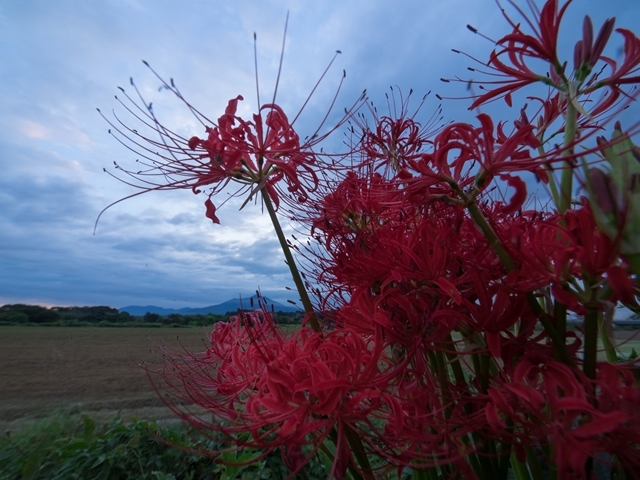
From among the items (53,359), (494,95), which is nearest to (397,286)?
(494,95)

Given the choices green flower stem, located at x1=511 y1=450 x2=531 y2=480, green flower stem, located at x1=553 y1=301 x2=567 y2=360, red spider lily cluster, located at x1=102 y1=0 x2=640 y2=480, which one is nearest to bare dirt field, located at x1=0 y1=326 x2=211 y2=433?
red spider lily cluster, located at x1=102 y1=0 x2=640 y2=480

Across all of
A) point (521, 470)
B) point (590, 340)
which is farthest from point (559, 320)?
point (521, 470)

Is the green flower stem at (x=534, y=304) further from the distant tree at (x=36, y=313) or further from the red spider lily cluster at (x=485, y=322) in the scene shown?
the distant tree at (x=36, y=313)

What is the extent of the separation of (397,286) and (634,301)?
0.31 metres

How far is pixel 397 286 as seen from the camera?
26.7 inches

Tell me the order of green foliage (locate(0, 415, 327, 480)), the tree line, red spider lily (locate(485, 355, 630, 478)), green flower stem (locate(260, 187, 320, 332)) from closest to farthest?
red spider lily (locate(485, 355, 630, 478)), green flower stem (locate(260, 187, 320, 332)), green foliage (locate(0, 415, 327, 480)), the tree line

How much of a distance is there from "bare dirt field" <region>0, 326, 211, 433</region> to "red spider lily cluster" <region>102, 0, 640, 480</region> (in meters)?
0.95

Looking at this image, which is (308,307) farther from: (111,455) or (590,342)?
(111,455)

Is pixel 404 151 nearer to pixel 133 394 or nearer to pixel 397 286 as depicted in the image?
pixel 397 286

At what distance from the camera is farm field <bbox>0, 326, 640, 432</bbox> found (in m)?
1.53

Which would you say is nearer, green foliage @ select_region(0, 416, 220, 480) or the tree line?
green foliage @ select_region(0, 416, 220, 480)

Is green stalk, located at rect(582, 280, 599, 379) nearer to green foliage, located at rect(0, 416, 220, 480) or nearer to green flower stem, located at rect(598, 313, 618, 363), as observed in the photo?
green flower stem, located at rect(598, 313, 618, 363)

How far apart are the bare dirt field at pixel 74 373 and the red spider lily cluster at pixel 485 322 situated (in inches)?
37.4

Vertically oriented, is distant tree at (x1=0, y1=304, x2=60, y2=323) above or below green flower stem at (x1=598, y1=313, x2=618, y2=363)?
above
